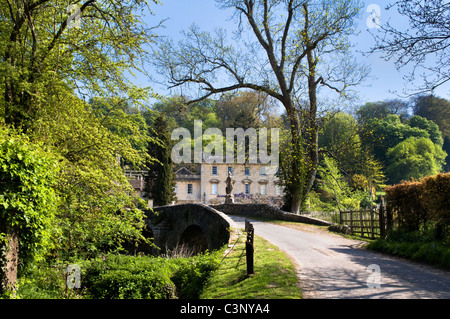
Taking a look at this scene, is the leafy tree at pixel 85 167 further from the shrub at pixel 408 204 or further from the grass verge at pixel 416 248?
the shrub at pixel 408 204

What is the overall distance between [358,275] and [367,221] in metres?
9.82

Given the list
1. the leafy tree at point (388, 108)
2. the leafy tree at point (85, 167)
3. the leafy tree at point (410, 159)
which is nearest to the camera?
the leafy tree at point (85, 167)

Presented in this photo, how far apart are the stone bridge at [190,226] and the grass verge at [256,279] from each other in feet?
12.8

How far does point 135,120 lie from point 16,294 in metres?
6.06

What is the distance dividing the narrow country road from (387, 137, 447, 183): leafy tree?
46.7m

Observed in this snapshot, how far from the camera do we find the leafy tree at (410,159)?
54.2 m

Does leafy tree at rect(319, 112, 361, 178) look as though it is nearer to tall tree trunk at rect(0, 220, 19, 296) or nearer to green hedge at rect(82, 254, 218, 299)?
green hedge at rect(82, 254, 218, 299)

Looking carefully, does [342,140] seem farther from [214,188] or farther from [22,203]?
[214,188]

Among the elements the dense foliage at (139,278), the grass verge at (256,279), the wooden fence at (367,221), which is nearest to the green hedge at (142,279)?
the dense foliage at (139,278)

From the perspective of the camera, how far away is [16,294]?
7422 millimetres
